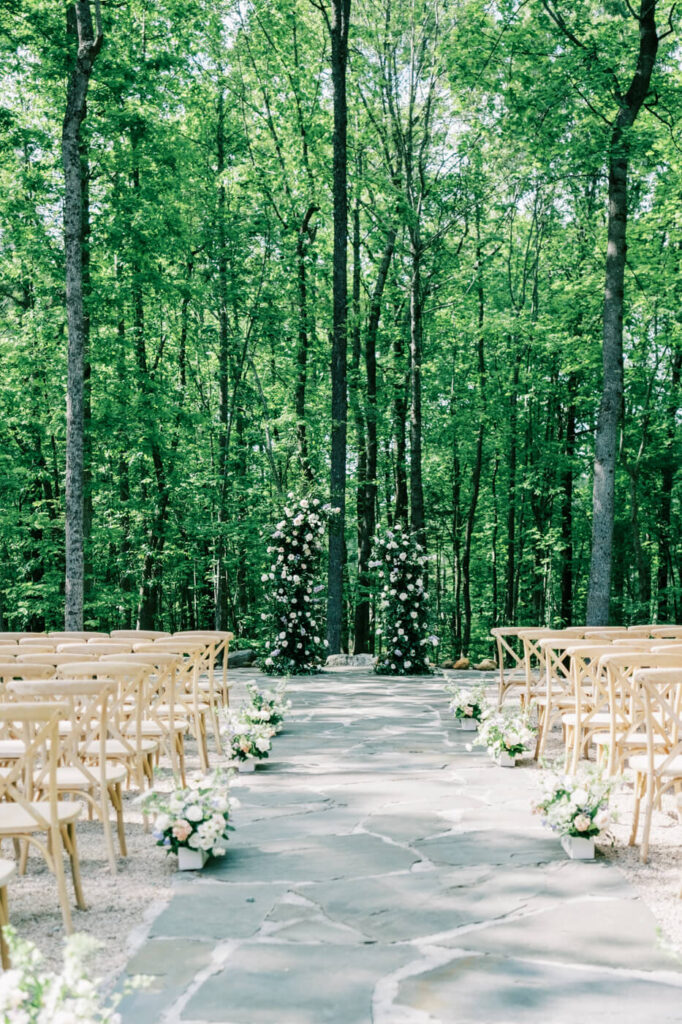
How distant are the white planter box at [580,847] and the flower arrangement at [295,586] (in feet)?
29.0

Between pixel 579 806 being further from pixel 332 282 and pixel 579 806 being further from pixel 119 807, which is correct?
pixel 332 282

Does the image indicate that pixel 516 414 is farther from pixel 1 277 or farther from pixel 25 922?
pixel 25 922

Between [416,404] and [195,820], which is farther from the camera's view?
[416,404]

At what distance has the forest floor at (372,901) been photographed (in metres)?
3.08

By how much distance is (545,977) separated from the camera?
10.2 ft

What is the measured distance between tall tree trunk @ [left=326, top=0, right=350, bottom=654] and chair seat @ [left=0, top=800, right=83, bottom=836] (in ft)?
36.7

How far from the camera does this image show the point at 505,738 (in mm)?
6723

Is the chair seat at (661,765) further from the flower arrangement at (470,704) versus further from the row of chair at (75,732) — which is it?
the flower arrangement at (470,704)

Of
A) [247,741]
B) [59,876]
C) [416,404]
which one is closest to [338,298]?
[416,404]

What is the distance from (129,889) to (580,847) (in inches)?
88.8

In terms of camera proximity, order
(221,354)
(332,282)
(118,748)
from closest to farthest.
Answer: (118,748)
(332,282)
(221,354)

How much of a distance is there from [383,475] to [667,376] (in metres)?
9.37

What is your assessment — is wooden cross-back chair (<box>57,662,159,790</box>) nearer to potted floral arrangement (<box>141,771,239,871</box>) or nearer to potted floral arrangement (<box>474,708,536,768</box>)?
potted floral arrangement (<box>141,771,239,871</box>)

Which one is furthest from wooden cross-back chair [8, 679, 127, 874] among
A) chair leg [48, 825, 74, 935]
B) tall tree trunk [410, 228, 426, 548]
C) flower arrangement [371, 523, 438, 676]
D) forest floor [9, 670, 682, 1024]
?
tall tree trunk [410, 228, 426, 548]
